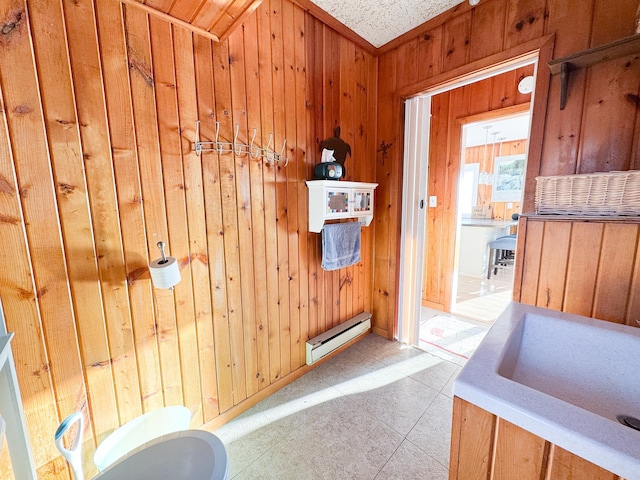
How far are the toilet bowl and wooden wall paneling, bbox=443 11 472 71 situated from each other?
243cm

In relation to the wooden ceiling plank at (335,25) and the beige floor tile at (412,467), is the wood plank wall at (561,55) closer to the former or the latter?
the wooden ceiling plank at (335,25)

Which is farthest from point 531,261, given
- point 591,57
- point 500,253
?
point 500,253

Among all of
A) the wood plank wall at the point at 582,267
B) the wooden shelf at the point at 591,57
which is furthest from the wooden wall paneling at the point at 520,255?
the wooden shelf at the point at 591,57

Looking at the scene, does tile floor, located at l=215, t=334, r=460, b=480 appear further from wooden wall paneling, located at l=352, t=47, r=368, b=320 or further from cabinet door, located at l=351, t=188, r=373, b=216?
cabinet door, located at l=351, t=188, r=373, b=216

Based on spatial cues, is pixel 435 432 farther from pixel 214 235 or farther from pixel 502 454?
pixel 214 235

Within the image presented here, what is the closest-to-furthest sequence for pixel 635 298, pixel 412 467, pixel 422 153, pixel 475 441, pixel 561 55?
1. pixel 475 441
2. pixel 635 298
3. pixel 412 467
4. pixel 561 55
5. pixel 422 153

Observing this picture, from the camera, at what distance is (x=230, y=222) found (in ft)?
4.77

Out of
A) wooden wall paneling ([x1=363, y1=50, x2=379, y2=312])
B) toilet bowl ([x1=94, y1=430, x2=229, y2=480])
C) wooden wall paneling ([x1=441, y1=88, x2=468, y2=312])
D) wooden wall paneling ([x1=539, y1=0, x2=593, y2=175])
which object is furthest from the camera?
wooden wall paneling ([x1=441, y1=88, x2=468, y2=312])

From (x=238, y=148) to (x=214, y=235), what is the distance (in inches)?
19.1

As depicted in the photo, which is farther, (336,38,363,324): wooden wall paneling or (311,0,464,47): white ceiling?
(336,38,363,324): wooden wall paneling

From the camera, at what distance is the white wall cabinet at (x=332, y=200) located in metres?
1.73

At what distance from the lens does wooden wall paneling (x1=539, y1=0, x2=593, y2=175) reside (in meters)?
1.33

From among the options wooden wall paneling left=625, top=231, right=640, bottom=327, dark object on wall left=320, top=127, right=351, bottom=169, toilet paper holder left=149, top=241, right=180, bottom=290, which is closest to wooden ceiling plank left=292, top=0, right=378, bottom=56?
dark object on wall left=320, top=127, right=351, bottom=169

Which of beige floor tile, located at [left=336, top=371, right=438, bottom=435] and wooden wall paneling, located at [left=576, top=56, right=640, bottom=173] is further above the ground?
wooden wall paneling, located at [left=576, top=56, right=640, bottom=173]
